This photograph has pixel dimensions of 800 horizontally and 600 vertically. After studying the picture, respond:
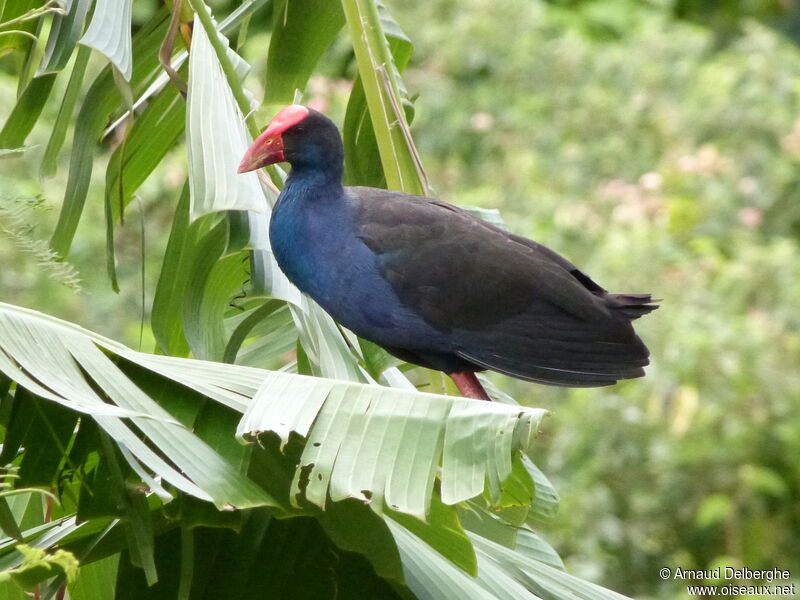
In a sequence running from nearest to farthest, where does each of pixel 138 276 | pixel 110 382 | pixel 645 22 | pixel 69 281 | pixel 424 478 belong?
pixel 424 478, pixel 110 382, pixel 69 281, pixel 138 276, pixel 645 22

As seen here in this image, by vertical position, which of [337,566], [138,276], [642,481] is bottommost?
[642,481]

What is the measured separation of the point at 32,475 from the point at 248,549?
0.33 m

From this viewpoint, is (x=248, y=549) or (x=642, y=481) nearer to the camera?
(x=248, y=549)

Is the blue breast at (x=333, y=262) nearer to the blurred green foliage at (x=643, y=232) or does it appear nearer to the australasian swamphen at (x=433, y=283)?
the australasian swamphen at (x=433, y=283)

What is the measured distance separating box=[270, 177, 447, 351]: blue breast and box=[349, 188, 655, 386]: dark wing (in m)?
0.03

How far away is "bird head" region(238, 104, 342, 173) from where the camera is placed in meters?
1.81

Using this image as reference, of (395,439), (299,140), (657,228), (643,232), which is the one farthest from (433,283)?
(657,228)

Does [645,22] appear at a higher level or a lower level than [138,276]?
higher

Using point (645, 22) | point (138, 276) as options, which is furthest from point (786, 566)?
point (645, 22)

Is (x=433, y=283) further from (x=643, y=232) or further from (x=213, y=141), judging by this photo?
(x=643, y=232)

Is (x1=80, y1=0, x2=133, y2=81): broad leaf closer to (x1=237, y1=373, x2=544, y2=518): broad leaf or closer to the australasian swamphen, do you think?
the australasian swamphen

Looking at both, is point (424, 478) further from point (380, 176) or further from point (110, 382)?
point (380, 176)

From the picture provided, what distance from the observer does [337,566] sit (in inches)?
62.4

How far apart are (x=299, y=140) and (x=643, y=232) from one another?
7.53ft
